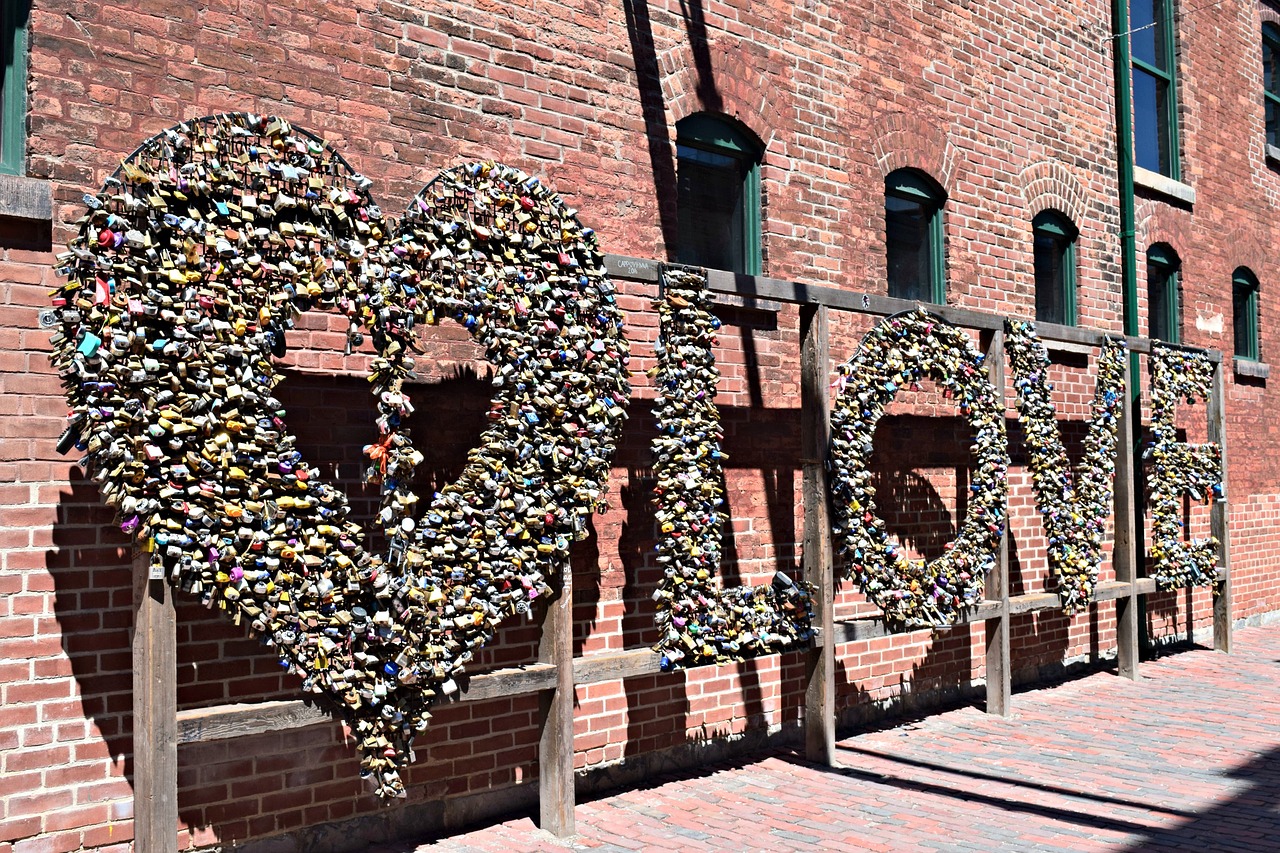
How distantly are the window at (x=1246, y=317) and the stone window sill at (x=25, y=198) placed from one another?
1344cm

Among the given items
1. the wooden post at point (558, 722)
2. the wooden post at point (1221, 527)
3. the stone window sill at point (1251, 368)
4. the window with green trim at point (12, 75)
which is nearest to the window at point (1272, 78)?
the stone window sill at point (1251, 368)

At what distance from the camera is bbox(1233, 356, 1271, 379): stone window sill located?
1345cm

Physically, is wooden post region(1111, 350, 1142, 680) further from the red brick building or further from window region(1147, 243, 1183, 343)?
window region(1147, 243, 1183, 343)

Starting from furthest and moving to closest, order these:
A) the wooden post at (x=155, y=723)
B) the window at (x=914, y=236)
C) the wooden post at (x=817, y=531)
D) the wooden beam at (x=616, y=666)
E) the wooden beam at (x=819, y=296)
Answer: the window at (x=914, y=236), the wooden post at (x=817, y=531), the wooden beam at (x=819, y=296), the wooden beam at (x=616, y=666), the wooden post at (x=155, y=723)

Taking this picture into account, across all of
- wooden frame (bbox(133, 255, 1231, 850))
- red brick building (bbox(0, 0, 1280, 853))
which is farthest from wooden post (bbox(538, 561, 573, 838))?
red brick building (bbox(0, 0, 1280, 853))

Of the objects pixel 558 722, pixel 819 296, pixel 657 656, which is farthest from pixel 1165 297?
pixel 558 722

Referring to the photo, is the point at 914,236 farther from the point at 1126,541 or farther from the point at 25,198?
the point at 25,198

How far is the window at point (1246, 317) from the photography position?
14086 mm

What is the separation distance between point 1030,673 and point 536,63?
22.1 feet

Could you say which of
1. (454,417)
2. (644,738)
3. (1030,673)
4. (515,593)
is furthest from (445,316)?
(1030,673)

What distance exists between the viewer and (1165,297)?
41.3ft

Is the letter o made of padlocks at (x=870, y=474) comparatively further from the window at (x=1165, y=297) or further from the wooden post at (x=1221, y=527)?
the window at (x=1165, y=297)

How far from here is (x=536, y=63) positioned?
651cm

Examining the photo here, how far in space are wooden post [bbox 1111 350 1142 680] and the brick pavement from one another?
1282 mm
